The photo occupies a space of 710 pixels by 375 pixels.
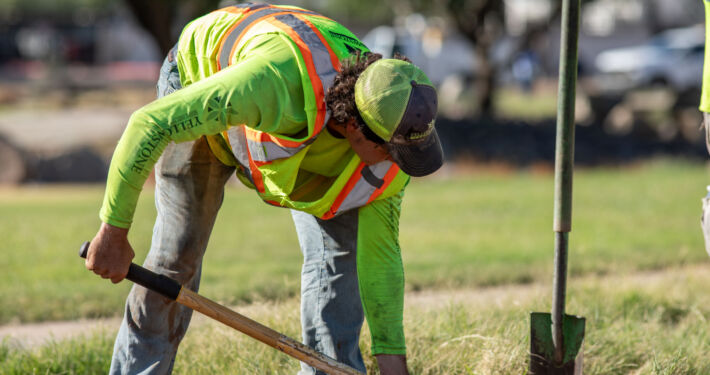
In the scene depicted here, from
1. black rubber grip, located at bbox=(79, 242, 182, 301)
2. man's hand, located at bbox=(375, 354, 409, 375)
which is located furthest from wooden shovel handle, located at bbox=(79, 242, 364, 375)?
man's hand, located at bbox=(375, 354, 409, 375)

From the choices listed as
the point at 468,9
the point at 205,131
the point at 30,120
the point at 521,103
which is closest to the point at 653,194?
the point at 468,9

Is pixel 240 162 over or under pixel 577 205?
over

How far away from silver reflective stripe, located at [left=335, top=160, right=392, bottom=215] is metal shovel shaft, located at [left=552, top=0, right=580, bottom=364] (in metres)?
0.87

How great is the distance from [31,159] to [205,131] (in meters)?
11.7

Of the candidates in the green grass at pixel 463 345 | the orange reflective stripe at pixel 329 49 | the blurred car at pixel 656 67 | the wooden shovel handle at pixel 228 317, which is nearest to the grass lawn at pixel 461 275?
the green grass at pixel 463 345

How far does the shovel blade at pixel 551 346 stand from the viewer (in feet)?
12.5

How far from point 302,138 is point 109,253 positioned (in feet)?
2.60

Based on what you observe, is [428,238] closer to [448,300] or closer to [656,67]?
[448,300]

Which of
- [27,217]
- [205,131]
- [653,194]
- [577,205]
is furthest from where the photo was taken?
[653,194]

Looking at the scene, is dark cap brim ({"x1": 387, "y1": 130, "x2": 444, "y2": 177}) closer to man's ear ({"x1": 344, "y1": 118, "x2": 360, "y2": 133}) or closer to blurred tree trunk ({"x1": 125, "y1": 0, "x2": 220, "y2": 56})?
man's ear ({"x1": 344, "y1": 118, "x2": 360, "y2": 133})

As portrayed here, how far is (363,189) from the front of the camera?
336cm

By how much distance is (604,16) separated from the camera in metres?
40.4

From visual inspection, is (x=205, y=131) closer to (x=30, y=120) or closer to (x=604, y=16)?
(x=30, y=120)

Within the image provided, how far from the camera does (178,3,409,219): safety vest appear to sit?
121 inches
